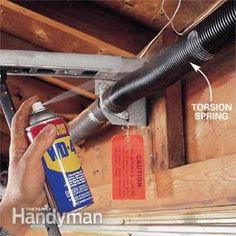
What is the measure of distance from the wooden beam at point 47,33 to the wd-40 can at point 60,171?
45 centimetres

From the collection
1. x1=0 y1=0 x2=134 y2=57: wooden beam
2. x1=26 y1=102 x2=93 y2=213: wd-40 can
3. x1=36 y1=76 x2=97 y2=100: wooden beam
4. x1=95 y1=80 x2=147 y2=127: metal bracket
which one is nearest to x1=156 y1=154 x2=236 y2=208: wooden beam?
x1=95 y1=80 x2=147 y2=127: metal bracket

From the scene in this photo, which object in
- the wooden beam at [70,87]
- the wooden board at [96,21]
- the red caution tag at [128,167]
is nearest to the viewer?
the red caution tag at [128,167]

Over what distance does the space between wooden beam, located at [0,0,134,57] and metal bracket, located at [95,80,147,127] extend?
122 millimetres

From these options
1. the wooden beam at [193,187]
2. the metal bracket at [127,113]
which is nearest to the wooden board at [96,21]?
the metal bracket at [127,113]

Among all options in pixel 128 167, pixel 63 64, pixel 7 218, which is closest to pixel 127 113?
pixel 128 167

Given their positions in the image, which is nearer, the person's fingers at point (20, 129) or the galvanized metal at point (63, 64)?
the person's fingers at point (20, 129)

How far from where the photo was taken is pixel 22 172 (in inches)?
43.0

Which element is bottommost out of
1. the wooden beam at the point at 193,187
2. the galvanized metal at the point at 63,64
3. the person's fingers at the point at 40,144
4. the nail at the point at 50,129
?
the wooden beam at the point at 193,187

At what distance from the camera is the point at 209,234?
3.77 feet

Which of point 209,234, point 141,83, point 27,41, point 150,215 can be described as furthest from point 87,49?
point 209,234

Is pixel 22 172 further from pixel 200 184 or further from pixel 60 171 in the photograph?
pixel 200 184

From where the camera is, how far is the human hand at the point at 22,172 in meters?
1.08

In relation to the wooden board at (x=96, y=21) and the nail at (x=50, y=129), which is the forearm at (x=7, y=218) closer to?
the nail at (x=50, y=129)

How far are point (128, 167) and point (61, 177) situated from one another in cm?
31
